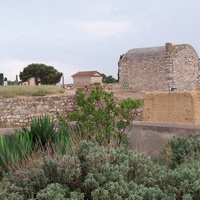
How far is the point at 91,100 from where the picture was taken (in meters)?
8.24

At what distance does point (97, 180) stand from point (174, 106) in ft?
26.9

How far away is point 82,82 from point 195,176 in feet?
97.7

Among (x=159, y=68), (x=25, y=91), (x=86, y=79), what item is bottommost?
(x=25, y=91)

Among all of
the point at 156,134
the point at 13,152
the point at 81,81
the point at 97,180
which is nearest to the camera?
the point at 97,180

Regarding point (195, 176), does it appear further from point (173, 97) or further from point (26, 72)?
point (26, 72)

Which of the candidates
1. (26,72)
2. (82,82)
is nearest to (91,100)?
(82,82)

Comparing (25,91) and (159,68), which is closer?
(25,91)

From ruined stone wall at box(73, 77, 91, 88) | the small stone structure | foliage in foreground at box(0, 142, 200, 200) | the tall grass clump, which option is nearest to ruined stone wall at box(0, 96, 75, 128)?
the small stone structure

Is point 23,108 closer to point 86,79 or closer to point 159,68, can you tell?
point 159,68

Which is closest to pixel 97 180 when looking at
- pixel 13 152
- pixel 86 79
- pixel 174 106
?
pixel 13 152

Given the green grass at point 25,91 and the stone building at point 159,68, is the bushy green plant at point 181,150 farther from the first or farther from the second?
the stone building at point 159,68

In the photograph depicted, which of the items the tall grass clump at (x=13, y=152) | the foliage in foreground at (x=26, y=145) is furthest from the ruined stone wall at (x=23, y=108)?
the tall grass clump at (x=13, y=152)

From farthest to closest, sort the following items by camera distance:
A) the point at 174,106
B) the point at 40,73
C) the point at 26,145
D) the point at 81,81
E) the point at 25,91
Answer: the point at 40,73
the point at 81,81
the point at 25,91
the point at 174,106
the point at 26,145

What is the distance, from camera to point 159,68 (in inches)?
→ 728
